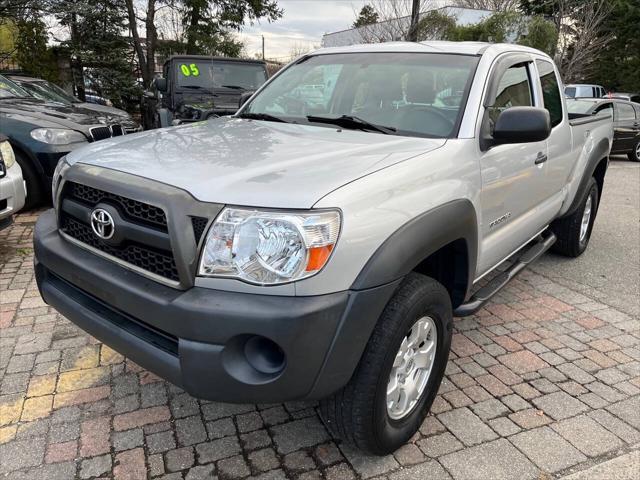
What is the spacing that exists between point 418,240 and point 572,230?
11.6 ft

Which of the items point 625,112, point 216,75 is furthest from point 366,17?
point 216,75

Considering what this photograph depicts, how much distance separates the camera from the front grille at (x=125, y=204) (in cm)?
200

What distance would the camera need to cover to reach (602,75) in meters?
31.5

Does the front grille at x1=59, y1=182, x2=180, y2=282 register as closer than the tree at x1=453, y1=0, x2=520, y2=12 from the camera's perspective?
Yes

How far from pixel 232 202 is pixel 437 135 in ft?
4.32

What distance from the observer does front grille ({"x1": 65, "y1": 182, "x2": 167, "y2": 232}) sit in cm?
200

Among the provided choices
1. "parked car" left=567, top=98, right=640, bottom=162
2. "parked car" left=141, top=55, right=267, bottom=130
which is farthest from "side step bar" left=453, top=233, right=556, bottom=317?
"parked car" left=567, top=98, right=640, bottom=162

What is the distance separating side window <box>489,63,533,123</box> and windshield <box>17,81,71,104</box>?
7.09 m

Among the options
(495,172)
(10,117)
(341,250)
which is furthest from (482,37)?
(341,250)

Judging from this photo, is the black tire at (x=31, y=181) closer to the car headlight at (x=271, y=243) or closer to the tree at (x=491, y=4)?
the car headlight at (x=271, y=243)

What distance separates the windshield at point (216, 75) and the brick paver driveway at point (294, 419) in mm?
6912

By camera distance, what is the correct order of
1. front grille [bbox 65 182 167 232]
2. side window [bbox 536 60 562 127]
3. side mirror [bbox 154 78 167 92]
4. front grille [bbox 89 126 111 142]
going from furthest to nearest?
side mirror [bbox 154 78 167 92] → front grille [bbox 89 126 111 142] → side window [bbox 536 60 562 127] → front grille [bbox 65 182 167 232]

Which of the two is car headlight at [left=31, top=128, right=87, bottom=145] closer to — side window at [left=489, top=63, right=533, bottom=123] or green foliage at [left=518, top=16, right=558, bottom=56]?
side window at [left=489, top=63, right=533, bottom=123]

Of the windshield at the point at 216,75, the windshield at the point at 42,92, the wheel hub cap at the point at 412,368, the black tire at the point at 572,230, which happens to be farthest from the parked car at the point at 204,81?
the wheel hub cap at the point at 412,368
